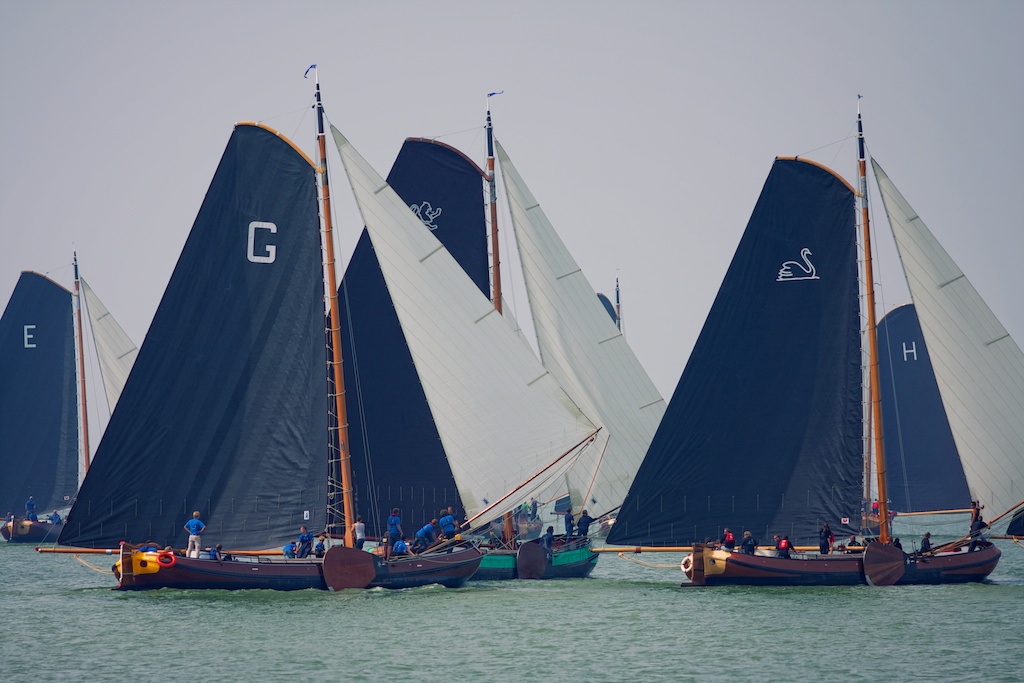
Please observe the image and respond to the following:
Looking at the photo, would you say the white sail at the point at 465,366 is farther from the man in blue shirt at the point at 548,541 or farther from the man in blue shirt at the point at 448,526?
the man in blue shirt at the point at 548,541

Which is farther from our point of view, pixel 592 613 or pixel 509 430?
pixel 509 430

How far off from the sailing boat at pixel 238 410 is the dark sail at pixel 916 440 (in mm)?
38629

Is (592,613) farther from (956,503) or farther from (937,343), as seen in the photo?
(956,503)

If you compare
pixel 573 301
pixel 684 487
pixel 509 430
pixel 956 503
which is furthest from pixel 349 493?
pixel 956 503

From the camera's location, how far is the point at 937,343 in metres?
44.2

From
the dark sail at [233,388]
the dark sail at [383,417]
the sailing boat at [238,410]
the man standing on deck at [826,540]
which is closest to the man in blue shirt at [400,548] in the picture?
the sailing boat at [238,410]

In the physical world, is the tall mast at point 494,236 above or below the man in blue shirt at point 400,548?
above

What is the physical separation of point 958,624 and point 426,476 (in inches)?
742

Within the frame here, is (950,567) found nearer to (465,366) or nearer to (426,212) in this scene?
(465,366)

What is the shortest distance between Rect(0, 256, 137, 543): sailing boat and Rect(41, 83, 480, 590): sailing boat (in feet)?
111

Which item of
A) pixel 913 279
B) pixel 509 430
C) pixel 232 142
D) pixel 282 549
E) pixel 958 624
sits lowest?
pixel 958 624

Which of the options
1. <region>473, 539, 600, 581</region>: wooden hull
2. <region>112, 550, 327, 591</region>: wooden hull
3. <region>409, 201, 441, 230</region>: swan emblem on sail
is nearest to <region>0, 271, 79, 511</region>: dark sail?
<region>409, 201, 441, 230</region>: swan emblem on sail

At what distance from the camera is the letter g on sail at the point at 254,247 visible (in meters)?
42.2

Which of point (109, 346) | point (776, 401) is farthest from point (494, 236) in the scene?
point (109, 346)
